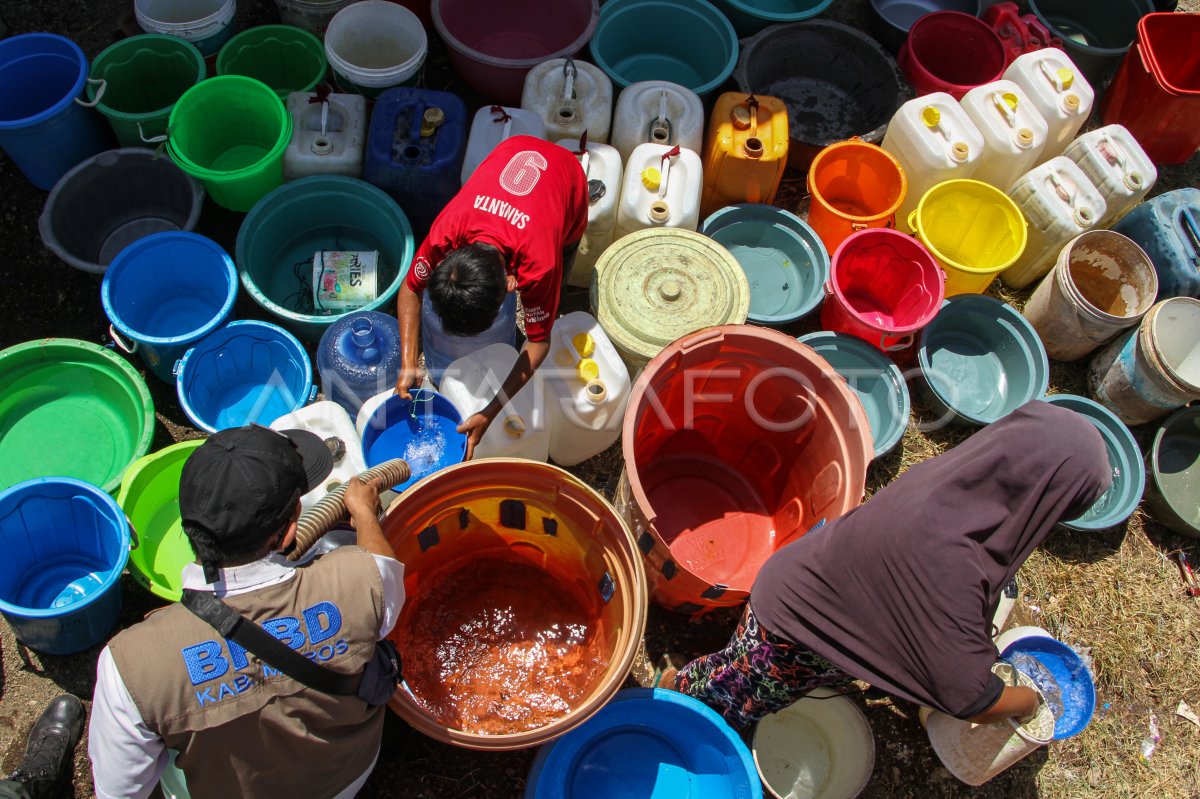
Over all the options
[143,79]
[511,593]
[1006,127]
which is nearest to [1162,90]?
[1006,127]

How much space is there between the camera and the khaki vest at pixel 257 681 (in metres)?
1.77

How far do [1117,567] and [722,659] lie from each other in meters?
2.18

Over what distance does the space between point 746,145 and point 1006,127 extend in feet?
4.41

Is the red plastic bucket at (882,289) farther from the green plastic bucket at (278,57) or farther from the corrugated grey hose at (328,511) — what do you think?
the green plastic bucket at (278,57)

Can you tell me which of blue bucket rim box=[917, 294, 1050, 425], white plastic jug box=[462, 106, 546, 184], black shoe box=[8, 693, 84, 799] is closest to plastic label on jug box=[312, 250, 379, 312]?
white plastic jug box=[462, 106, 546, 184]

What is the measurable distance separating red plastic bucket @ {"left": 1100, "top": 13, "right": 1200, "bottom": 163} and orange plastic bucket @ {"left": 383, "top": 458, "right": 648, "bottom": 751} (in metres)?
3.95

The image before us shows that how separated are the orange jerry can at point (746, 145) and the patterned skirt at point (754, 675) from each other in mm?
2144

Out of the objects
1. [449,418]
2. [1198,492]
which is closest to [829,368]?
[449,418]

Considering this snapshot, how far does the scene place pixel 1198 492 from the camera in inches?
151

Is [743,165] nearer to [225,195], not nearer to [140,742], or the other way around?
[225,195]

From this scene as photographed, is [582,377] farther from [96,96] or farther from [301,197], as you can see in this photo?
[96,96]

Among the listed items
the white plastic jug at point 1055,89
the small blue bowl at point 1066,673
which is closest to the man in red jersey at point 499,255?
the small blue bowl at point 1066,673

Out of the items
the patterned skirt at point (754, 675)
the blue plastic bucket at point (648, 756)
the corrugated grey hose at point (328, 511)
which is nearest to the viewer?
the corrugated grey hose at point (328, 511)

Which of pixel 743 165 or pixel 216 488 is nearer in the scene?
pixel 216 488
